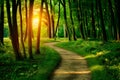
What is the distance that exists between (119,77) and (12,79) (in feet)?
23.0

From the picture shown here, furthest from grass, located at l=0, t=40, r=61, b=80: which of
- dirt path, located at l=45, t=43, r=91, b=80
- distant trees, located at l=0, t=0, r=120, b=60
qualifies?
distant trees, located at l=0, t=0, r=120, b=60

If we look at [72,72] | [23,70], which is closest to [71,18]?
[23,70]

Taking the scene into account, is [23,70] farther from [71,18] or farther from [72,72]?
[71,18]

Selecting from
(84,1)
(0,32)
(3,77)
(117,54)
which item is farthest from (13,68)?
(84,1)

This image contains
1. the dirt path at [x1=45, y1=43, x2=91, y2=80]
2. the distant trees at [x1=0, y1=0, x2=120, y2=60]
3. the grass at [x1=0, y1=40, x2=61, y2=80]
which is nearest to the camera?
the dirt path at [x1=45, y1=43, x2=91, y2=80]

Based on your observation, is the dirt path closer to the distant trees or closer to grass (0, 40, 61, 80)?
grass (0, 40, 61, 80)

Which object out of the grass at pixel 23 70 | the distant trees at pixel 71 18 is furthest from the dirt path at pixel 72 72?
the distant trees at pixel 71 18

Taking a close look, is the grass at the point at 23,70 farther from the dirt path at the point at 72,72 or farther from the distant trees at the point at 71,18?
the distant trees at the point at 71,18

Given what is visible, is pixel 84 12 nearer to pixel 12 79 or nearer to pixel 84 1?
pixel 84 1

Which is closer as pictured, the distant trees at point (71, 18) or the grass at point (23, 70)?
the grass at point (23, 70)

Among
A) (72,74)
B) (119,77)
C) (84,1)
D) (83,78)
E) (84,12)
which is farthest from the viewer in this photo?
(84,12)

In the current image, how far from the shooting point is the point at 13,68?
24234 millimetres

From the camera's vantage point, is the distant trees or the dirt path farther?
the distant trees

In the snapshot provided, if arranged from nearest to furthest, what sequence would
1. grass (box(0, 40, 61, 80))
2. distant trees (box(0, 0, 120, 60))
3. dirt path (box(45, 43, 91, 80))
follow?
dirt path (box(45, 43, 91, 80))
grass (box(0, 40, 61, 80))
distant trees (box(0, 0, 120, 60))
